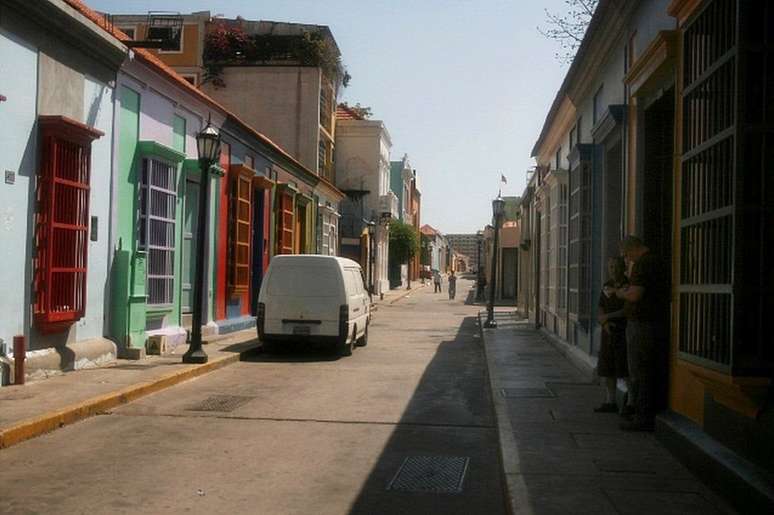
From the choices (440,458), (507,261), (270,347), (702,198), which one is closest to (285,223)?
(270,347)

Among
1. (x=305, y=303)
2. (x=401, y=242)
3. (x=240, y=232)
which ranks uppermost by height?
(x=401, y=242)

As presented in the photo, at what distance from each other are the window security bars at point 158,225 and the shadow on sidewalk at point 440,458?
5228 millimetres

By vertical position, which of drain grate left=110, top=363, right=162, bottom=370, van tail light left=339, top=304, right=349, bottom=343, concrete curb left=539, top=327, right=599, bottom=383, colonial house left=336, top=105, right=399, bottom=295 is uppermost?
colonial house left=336, top=105, right=399, bottom=295

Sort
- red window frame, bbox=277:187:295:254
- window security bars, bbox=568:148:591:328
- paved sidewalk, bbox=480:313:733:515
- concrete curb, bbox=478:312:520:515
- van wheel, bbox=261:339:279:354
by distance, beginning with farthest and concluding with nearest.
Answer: red window frame, bbox=277:187:295:254 < van wheel, bbox=261:339:279:354 < window security bars, bbox=568:148:591:328 < concrete curb, bbox=478:312:520:515 < paved sidewalk, bbox=480:313:733:515

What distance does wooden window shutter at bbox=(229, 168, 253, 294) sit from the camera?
20.0m

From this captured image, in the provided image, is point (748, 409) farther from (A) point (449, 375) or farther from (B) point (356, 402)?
(A) point (449, 375)

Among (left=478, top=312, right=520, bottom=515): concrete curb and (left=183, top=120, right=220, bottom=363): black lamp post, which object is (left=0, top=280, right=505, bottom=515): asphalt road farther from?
(left=183, top=120, right=220, bottom=363): black lamp post

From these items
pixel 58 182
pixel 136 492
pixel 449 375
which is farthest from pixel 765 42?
pixel 449 375

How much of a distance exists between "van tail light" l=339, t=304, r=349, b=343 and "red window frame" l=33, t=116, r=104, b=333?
5188 millimetres

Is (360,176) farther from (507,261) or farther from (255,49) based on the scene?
(255,49)

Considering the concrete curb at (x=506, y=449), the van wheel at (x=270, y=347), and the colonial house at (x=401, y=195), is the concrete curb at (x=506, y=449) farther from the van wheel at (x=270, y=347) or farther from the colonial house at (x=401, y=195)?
the colonial house at (x=401, y=195)

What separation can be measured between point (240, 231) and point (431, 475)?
1405 centimetres

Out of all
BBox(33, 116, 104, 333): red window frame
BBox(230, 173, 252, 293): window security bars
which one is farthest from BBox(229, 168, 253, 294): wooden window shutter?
BBox(33, 116, 104, 333): red window frame

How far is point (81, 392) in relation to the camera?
10.2m
